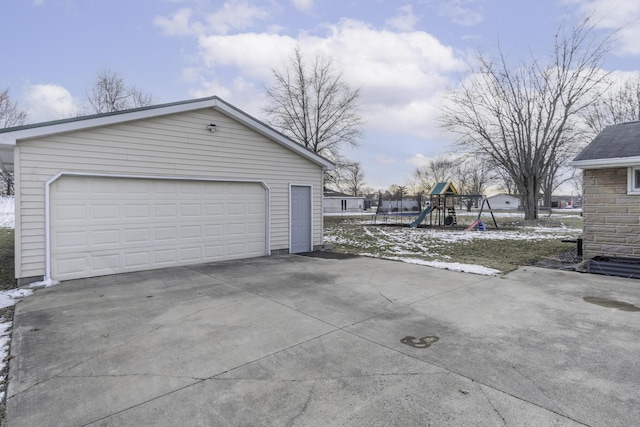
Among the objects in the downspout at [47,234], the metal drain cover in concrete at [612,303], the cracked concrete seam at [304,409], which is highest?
the downspout at [47,234]

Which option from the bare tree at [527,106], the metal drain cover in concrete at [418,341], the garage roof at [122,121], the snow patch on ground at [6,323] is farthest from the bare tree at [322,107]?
the metal drain cover in concrete at [418,341]

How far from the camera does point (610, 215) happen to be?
24.2ft

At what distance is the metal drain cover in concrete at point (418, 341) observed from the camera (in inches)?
131

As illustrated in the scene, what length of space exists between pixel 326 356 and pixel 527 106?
2480cm

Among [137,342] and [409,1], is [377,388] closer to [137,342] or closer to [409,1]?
[137,342]

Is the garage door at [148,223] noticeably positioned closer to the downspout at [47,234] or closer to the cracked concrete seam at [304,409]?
the downspout at [47,234]

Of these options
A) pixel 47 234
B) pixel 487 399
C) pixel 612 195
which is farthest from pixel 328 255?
pixel 487 399

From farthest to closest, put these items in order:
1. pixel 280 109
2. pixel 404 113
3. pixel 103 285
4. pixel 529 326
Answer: pixel 280 109, pixel 404 113, pixel 103 285, pixel 529 326

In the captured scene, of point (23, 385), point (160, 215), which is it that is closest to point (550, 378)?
point (23, 385)

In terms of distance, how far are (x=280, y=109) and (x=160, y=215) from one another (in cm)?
1833

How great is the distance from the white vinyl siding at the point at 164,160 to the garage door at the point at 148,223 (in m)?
0.25

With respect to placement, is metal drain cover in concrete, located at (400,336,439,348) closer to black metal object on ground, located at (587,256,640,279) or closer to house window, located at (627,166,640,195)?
black metal object on ground, located at (587,256,640,279)

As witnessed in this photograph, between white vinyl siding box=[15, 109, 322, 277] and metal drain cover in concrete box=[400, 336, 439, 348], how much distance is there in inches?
241

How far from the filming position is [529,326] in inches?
A: 152
